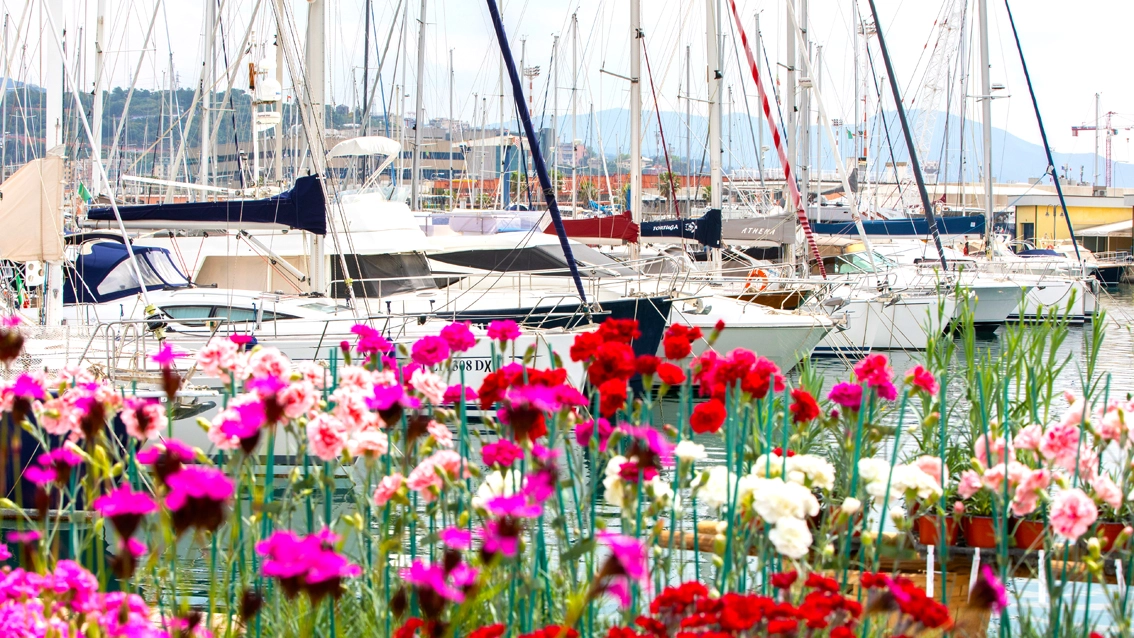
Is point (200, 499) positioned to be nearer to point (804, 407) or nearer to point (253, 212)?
point (804, 407)

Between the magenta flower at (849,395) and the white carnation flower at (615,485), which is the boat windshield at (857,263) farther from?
the white carnation flower at (615,485)

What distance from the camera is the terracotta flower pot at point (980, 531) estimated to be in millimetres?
4262

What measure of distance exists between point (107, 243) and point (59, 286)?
12.0 feet

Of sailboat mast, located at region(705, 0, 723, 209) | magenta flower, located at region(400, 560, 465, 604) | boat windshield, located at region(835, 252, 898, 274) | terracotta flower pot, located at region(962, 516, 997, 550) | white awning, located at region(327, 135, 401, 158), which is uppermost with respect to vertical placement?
sailboat mast, located at region(705, 0, 723, 209)

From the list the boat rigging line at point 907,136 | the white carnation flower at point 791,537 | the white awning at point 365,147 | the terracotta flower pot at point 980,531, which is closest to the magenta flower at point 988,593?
the white carnation flower at point 791,537

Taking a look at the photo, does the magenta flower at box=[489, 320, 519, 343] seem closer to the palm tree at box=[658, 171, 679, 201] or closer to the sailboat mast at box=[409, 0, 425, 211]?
the palm tree at box=[658, 171, 679, 201]

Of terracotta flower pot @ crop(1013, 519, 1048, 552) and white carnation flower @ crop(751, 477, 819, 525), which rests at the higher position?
white carnation flower @ crop(751, 477, 819, 525)

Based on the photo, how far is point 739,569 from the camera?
2750 millimetres

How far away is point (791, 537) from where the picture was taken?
2.36 meters

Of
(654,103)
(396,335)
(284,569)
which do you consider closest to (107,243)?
(396,335)

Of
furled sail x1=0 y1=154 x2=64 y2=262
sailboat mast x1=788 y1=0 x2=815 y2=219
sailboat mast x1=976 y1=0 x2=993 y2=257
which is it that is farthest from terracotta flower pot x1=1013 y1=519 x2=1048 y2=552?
sailboat mast x1=976 y1=0 x2=993 y2=257

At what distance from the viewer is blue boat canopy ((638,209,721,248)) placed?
1652 centimetres

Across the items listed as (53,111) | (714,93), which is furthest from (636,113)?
(53,111)

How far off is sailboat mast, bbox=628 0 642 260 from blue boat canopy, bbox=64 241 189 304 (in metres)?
6.74
